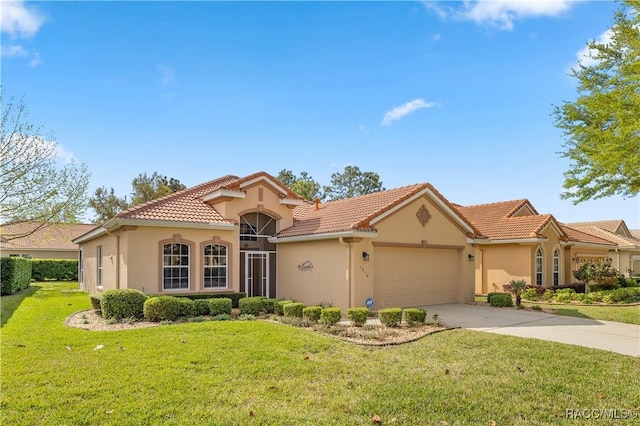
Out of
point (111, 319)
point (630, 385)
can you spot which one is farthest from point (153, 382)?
point (630, 385)

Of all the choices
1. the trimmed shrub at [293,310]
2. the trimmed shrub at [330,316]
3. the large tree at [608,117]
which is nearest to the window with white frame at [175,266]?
the trimmed shrub at [293,310]

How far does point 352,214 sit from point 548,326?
762 centimetres

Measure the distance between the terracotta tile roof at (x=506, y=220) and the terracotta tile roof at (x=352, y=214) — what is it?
21.5ft

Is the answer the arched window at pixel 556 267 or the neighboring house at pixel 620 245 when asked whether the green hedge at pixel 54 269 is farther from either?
the neighboring house at pixel 620 245

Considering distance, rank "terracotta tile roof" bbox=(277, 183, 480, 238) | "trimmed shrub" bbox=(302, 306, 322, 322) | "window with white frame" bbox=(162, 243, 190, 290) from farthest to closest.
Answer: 1. "window with white frame" bbox=(162, 243, 190, 290)
2. "terracotta tile roof" bbox=(277, 183, 480, 238)
3. "trimmed shrub" bbox=(302, 306, 322, 322)

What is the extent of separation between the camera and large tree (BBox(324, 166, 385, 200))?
71562 millimetres

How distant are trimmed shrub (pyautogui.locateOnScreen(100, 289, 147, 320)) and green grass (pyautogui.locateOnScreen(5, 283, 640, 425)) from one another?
2.35 metres

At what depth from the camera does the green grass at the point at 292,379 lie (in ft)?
19.1

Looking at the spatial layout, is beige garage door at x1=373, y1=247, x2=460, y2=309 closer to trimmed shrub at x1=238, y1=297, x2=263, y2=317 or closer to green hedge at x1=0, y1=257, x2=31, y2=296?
trimmed shrub at x1=238, y1=297, x2=263, y2=317

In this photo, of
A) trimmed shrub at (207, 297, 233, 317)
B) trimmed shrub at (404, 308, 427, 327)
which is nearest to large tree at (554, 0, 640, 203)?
trimmed shrub at (404, 308, 427, 327)

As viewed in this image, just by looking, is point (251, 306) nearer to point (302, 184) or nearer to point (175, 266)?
point (175, 266)

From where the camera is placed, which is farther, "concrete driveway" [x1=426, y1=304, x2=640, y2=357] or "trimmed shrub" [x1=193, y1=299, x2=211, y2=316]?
"trimmed shrub" [x1=193, y1=299, x2=211, y2=316]

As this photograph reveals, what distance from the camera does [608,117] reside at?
40.9 feet

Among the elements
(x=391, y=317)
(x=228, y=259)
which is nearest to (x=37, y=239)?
(x=228, y=259)
